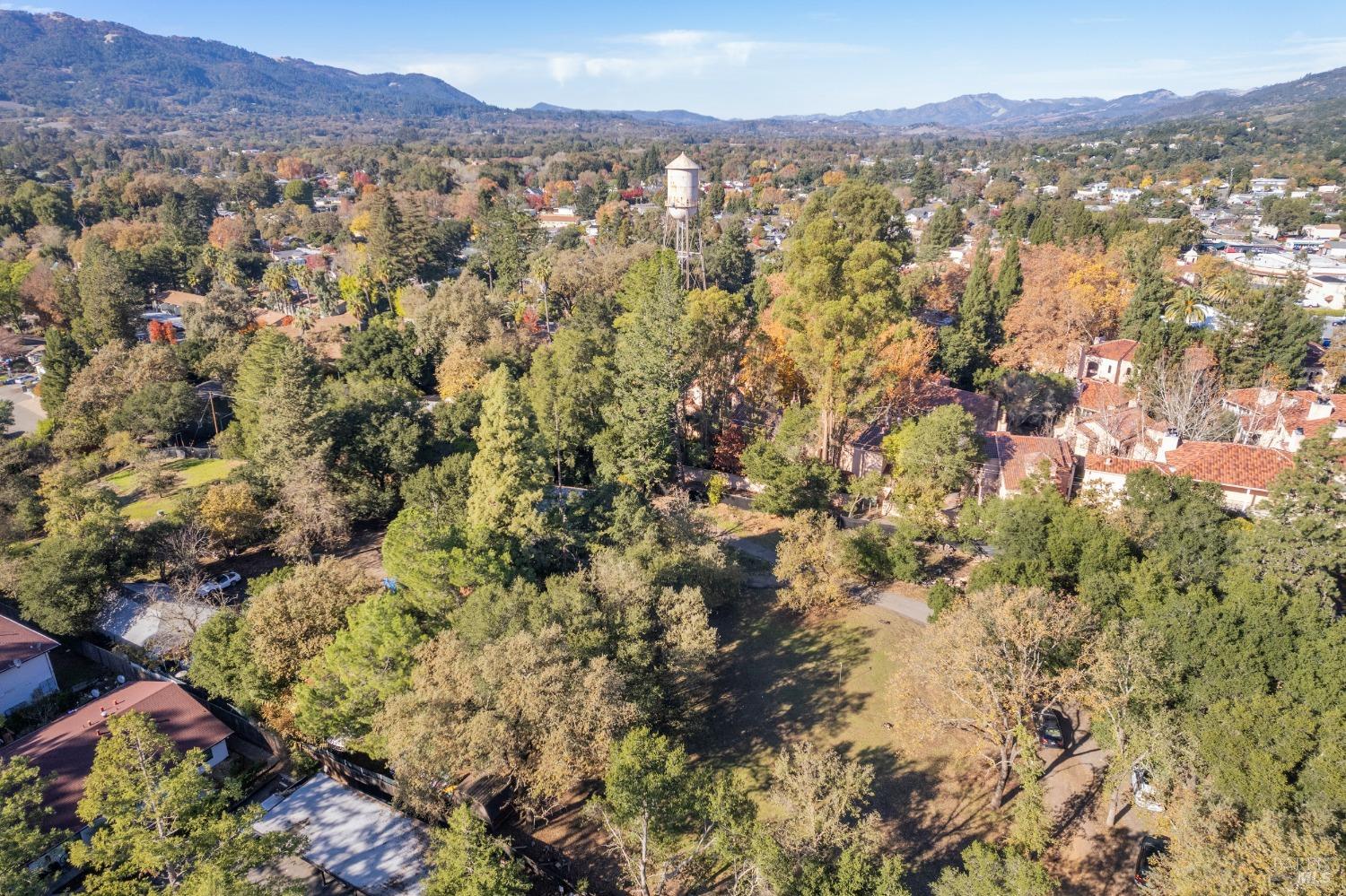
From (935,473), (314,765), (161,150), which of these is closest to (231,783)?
(314,765)

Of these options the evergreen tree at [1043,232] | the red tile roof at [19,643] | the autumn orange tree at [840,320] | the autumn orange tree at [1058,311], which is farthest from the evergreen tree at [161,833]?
the evergreen tree at [1043,232]

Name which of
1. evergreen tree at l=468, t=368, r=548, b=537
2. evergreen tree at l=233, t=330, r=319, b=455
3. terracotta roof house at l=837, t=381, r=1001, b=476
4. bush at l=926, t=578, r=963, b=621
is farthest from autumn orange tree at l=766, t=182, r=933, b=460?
evergreen tree at l=233, t=330, r=319, b=455

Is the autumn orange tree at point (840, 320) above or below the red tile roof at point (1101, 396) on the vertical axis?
above

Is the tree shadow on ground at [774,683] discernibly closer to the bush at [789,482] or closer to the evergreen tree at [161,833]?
the bush at [789,482]

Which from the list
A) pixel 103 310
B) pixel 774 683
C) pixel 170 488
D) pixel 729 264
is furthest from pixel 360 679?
pixel 729 264

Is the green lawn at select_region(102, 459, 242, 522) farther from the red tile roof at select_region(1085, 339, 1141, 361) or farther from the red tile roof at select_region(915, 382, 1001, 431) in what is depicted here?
the red tile roof at select_region(1085, 339, 1141, 361)

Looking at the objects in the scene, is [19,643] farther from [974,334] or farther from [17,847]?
[974,334]
